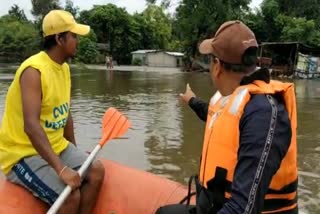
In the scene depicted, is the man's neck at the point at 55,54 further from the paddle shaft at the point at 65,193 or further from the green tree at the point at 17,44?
the green tree at the point at 17,44

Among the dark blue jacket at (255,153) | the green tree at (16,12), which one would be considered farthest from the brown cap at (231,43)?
the green tree at (16,12)

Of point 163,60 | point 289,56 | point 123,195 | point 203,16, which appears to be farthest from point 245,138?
point 163,60

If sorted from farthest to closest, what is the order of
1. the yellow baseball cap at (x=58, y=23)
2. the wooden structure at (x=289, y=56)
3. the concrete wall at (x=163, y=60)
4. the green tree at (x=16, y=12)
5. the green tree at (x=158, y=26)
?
1. the green tree at (x=16, y=12)
2. the green tree at (x=158, y=26)
3. the concrete wall at (x=163, y=60)
4. the wooden structure at (x=289, y=56)
5. the yellow baseball cap at (x=58, y=23)

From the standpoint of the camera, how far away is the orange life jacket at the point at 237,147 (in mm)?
1968

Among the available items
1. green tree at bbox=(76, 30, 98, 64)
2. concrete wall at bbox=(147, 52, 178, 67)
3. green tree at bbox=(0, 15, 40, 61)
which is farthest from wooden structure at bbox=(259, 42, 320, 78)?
green tree at bbox=(0, 15, 40, 61)

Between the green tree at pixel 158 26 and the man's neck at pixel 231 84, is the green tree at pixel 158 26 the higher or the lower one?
the lower one

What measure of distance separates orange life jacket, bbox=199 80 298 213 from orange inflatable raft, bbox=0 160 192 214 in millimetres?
1199

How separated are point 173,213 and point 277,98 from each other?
79 cm

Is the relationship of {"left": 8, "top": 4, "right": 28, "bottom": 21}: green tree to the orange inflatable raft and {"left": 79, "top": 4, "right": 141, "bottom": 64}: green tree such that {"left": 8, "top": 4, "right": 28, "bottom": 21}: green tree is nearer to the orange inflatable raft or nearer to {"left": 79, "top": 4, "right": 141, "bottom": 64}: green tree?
{"left": 79, "top": 4, "right": 141, "bottom": 64}: green tree

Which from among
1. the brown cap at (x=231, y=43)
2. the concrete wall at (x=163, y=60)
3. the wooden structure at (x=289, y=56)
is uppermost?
the brown cap at (x=231, y=43)

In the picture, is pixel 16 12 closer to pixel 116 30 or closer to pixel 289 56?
pixel 116 30

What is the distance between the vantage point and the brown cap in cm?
206

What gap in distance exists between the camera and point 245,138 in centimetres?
189

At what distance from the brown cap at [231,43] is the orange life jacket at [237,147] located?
13 cm
